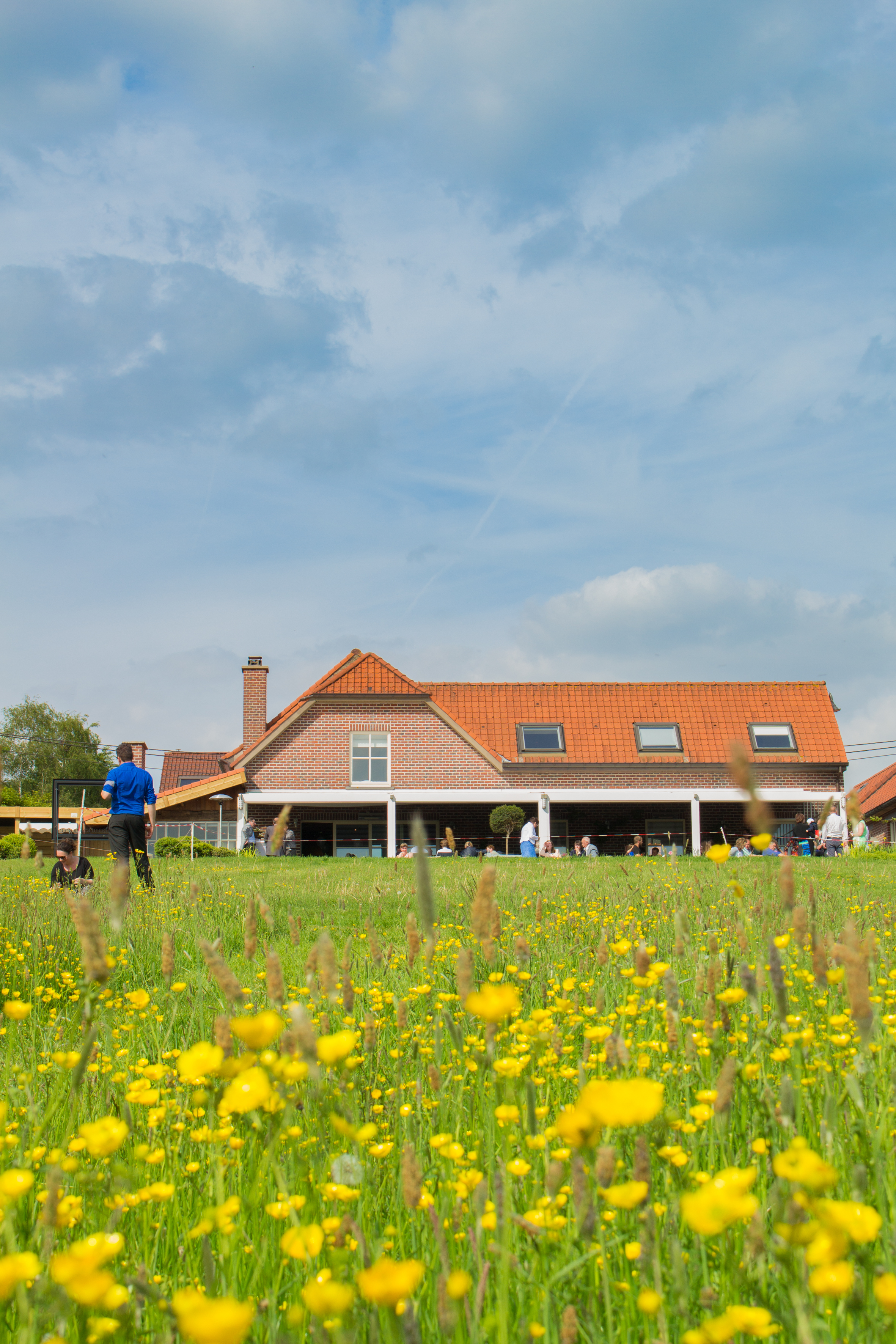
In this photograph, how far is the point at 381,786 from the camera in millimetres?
29156

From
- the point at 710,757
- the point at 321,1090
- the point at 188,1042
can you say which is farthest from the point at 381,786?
the point at 321,1090

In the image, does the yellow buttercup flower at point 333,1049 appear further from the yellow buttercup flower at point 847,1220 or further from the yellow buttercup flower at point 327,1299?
the yellow buttercup flower at point 847,1220

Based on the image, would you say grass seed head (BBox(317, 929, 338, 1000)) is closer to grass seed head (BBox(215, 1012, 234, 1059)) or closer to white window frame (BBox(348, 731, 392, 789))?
grass seed head (BBox(215, 1012, 234, 1059))

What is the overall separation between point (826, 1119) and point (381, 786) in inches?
1105

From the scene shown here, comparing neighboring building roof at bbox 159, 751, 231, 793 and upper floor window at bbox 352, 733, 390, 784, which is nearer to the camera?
upper floor window at bbox 352, 733, 390, 784

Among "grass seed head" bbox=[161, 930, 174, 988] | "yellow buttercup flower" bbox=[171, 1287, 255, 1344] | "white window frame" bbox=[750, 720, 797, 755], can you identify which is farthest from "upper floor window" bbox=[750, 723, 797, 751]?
"yellow buttercup flower" bbox=[171, 1287, 255, 1344]

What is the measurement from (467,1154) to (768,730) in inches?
1213

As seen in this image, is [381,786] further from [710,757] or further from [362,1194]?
[362,1194]

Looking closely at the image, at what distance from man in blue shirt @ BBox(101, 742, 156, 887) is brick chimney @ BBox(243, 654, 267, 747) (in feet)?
69.3

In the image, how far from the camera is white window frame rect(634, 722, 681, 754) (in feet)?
98.8

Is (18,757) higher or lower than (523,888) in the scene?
higher

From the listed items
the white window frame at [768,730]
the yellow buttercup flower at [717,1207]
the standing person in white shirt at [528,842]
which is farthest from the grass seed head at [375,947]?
the white window frame at [768,730]

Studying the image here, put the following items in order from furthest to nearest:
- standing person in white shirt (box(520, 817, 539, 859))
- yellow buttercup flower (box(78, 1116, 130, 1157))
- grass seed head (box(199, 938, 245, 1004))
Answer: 1. standing person in white shirt (box(520, 817, 539, 859))
2. grass seed head (box(199, 938, 245, 1004))
3. yellow buttercup flower (box(78, 1116, 130, 1157))

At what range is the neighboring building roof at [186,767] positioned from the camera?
4531 cm
